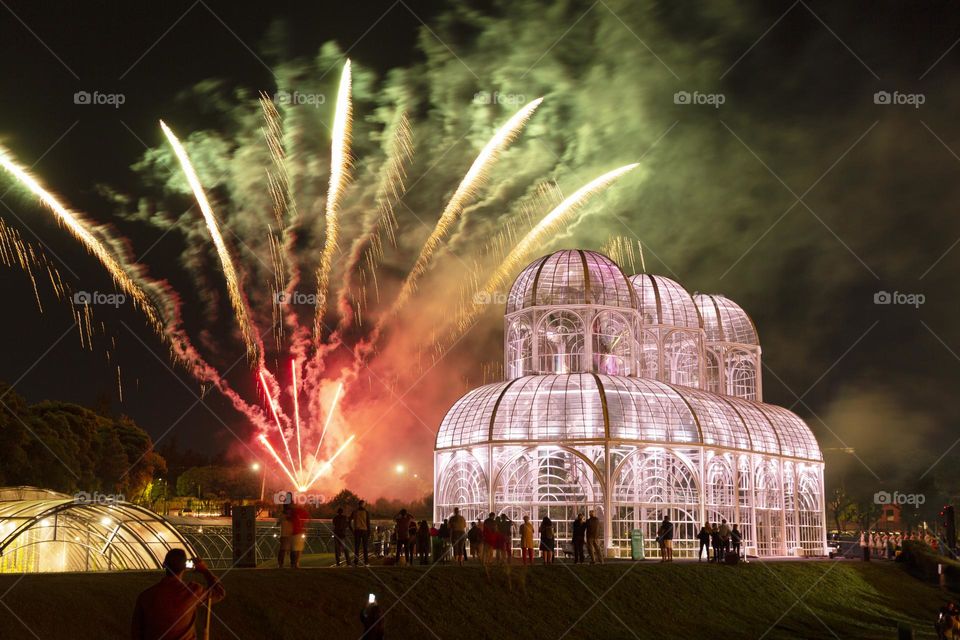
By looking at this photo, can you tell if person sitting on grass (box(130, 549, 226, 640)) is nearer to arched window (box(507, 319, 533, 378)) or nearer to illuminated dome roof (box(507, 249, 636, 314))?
illuminated dome roof (box(507, 249, 636, 314))

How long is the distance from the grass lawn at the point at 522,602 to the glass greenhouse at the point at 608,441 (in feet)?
24.5

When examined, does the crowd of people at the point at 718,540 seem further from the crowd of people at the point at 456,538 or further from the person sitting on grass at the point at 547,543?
the person sitting on grass at the point at 547,543

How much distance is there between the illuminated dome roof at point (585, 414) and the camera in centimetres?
4897

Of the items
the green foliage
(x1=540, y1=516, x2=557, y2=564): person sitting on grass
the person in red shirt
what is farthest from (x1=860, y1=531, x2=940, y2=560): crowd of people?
the green foliage

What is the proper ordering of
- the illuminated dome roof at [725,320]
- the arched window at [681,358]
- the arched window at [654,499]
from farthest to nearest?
the illuminated dome roof at [725,320], the arched window at [681,358], the arched window at [654,499]

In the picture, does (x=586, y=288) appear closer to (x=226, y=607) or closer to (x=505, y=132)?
(x=505, y=132)

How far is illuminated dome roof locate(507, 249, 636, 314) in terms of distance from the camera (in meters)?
55.3

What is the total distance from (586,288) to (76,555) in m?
30.9

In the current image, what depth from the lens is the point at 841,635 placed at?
125 ft

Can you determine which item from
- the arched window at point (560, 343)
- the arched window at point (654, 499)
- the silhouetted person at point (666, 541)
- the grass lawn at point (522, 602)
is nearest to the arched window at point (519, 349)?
the arched window at point (560, 343)

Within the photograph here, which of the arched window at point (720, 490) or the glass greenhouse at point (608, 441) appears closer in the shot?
the glass greenhouse at point (608, 441)

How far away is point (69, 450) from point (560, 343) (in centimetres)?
3640

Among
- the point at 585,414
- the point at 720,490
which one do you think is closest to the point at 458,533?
the point at 585,414

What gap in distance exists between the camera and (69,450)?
232 feet
